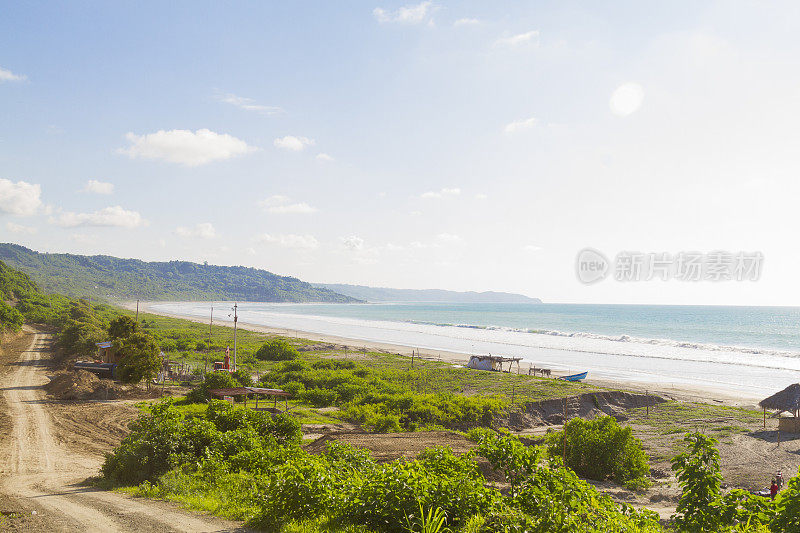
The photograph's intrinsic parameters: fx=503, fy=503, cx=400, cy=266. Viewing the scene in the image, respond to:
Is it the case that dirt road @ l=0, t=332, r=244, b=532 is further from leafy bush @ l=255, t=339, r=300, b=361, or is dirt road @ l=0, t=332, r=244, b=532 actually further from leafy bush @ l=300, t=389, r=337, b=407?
leafy bush @ l=255, t=339, r=300, b=361

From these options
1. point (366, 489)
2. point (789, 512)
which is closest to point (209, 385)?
point (366, 489)

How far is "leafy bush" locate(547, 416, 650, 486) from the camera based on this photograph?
20672mm

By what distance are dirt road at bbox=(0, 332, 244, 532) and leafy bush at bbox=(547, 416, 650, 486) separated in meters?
15.3

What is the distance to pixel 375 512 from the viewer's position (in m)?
8.77

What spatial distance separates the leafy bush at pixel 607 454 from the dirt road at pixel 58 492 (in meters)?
15.3

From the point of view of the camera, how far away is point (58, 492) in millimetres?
14430

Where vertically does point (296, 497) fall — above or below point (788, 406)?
above

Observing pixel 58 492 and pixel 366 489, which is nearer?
pixel 366 489

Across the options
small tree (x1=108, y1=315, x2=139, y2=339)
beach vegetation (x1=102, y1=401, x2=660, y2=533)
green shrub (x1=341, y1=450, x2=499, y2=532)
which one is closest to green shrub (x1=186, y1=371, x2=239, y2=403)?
beach vegetation (x1=102, y1=401, x2=660, y2=533)

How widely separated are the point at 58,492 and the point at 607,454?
771 inches

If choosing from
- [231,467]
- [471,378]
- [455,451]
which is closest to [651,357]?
[471,378]

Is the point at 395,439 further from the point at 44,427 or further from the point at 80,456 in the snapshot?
the point at 44,427

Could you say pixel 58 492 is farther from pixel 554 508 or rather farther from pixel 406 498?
pixel 554 508

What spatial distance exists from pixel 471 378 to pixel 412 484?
39.3m
